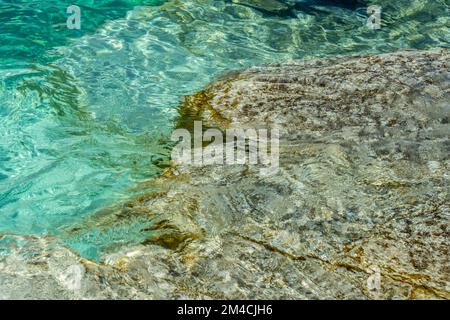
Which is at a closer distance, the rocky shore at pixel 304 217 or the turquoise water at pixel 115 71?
the rocky shore at pixel 304 217

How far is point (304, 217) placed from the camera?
329cm

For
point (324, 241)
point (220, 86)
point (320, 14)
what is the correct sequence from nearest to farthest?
point (324, 241), point (220, 86), point (320, 14)

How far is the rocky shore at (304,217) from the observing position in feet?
8.99

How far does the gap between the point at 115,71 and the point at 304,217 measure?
139 inches

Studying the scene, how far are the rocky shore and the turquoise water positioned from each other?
37cm

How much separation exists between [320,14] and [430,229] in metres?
5.54

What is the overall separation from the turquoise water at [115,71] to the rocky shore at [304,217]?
37 cm

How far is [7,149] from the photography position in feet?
15.3

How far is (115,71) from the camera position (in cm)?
610

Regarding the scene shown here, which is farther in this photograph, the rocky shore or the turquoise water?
the turquoise water

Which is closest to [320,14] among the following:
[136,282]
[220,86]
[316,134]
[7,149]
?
[220,86]

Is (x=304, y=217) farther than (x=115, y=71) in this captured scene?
No

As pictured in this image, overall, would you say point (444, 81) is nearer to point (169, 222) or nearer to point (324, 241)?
point (324, 241)

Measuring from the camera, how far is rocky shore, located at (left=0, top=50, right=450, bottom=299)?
8.99 ft
